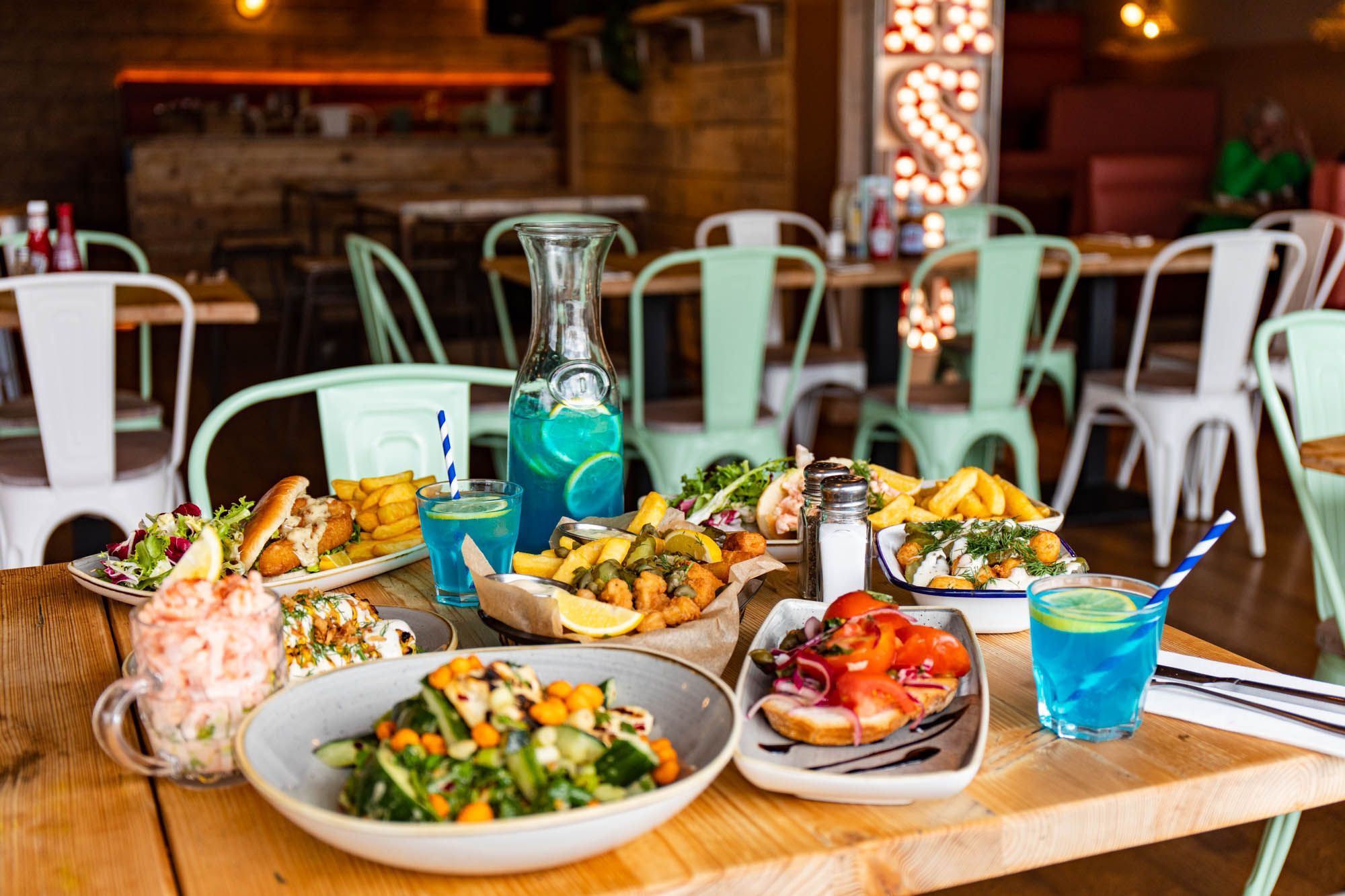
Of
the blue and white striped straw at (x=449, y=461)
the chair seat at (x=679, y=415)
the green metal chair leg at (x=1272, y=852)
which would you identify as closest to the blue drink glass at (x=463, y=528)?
the blue and white striped straw at (x=449, y=461)

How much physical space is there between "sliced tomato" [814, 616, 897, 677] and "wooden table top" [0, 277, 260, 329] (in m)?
2.20

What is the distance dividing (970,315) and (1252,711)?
4.06m

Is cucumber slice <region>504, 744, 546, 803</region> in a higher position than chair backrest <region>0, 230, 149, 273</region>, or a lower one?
lower

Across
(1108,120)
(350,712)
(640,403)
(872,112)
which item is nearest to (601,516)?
(350,712)

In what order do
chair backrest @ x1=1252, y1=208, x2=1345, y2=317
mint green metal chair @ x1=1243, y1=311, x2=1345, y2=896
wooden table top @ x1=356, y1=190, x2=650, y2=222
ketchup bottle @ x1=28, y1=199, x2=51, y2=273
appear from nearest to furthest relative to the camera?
mint green metal chair @ x1=1243, y1=311, x2=1345, y2=896 < ketchup bottle @ x1=28, y1=199, x2=51, y2=273 < chair backrest @ x1=1252, y1=208, x2=1345, y2=317 < wooden table top @ x1=356, y1=190, x2=650, y2=222

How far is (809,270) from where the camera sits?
141 inches

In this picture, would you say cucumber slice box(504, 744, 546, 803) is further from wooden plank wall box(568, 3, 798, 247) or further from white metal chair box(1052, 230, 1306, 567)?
wooden plank wall box(568, 3, 798, 247)

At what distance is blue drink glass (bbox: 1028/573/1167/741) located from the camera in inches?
34.7

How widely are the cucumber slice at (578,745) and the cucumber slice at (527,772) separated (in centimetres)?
2

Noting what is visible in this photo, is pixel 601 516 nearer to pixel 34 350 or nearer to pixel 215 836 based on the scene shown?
pixel 215 836

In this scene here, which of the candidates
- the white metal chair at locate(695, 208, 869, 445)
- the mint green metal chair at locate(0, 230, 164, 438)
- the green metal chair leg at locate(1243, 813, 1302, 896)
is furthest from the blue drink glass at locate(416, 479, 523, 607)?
the white metal chair at locate(695, 208, 869, 445)

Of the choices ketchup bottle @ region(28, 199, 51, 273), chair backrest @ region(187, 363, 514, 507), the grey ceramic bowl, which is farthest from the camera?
ketchup bottle @ region(28, 199, 51, 273)

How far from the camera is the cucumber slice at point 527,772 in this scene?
73 centimetres

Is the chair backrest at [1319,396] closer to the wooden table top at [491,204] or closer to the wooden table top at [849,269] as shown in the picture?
the wooden table top at [849,269]
